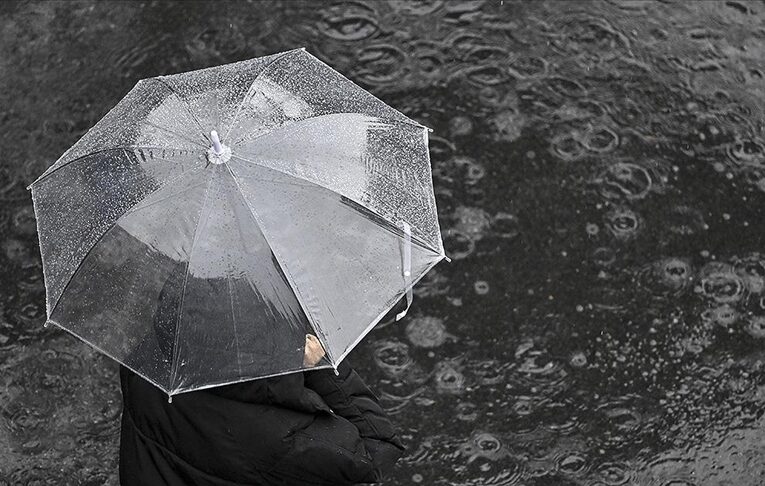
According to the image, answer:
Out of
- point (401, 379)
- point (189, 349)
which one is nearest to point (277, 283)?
point (189, 349)

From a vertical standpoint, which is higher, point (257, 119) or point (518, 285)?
point (257, 119)

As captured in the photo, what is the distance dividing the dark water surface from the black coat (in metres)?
1.11

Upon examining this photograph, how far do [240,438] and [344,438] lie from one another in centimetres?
31

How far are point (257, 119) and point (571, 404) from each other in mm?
1817

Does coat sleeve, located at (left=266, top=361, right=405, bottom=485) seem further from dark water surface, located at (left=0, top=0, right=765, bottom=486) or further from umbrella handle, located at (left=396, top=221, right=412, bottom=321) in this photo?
dark water surface, located at (left=0, top=0, right=765, bottom=486)

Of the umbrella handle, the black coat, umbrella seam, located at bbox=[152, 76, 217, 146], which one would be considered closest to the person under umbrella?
the black coat

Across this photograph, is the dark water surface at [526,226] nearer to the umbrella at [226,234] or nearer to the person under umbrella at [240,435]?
the person under umbrella at [240,435]

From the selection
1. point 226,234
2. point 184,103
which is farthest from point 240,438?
point 184,103

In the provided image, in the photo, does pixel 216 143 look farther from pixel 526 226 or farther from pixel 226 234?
pixel 526 226

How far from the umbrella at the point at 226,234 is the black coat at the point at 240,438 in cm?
10

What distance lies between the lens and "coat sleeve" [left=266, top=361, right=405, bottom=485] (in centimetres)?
Result: 272

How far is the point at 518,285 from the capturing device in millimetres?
4258

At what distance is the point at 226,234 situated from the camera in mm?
2670

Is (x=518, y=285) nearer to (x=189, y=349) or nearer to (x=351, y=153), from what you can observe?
(x=351, y=153)
